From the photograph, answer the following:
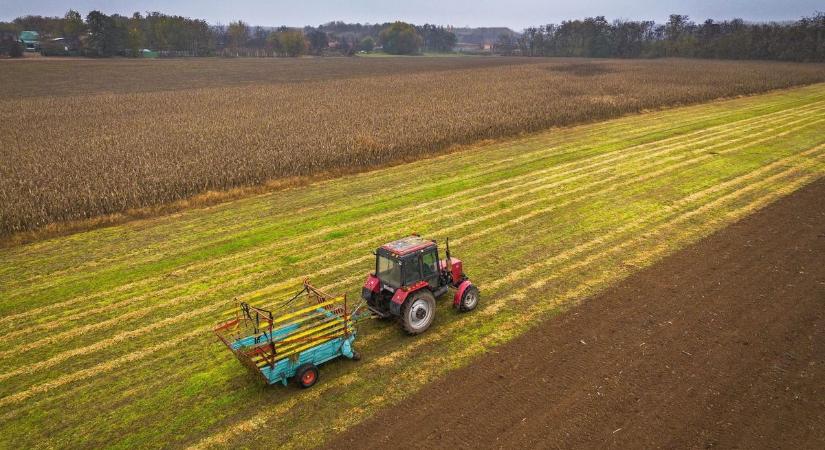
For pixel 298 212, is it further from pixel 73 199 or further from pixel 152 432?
pixel 152 432

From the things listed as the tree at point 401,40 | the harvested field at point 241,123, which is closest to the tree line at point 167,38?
the tree at point 401,40

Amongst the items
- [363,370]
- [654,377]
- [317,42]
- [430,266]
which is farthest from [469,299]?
[317,42]

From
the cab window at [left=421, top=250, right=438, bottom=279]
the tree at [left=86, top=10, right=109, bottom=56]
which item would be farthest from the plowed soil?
the tree at [left=86, top=10, right=109, bottom=56]

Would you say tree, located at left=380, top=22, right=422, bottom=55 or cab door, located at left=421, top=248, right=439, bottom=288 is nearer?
cab door, located at left=421, top=248, right=439, bottom=288

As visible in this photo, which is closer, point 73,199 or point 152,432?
point 152,432

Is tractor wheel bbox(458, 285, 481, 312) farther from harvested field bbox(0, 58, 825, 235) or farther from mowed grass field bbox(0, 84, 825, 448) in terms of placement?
harvested field bbox(0, 58, 825, 235)

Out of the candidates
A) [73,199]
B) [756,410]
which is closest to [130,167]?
[73,199]
